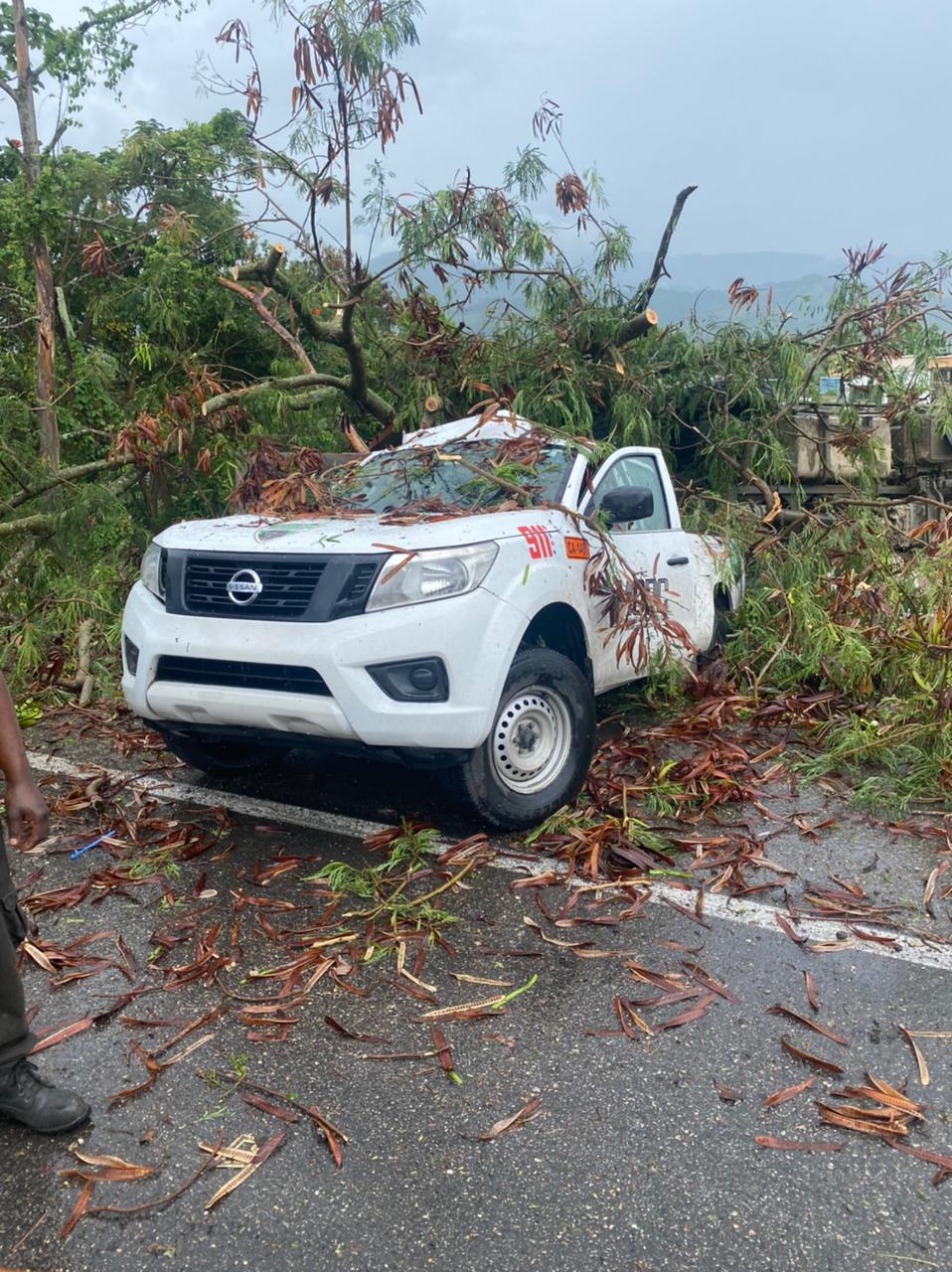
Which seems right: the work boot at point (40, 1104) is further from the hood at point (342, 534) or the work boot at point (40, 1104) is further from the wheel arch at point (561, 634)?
the wheel arch at point (561, 634)

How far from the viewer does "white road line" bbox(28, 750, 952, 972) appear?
358 cm

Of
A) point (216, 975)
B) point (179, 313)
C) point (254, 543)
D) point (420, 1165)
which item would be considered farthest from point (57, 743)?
point (179, 313)

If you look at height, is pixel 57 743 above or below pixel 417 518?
below

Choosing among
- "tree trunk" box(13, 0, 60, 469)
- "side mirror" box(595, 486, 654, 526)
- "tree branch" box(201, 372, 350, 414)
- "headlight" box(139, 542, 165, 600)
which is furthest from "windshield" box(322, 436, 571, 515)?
"tree trunk" box(13, 0, 60, 469)

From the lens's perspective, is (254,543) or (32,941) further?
(254,543)

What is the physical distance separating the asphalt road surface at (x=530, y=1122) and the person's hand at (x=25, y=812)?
0.80 metres

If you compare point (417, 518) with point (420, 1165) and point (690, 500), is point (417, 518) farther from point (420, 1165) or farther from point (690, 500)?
point (690, 500)

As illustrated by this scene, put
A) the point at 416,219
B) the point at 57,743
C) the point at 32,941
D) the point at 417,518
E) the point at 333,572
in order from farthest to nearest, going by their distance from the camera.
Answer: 1. the point at 416,219
2. the point at 57,743
3. the point at 417,518
4. the point at 333,572
5. the point at 32,941

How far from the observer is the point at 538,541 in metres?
4.61

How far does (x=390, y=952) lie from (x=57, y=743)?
3.63 m

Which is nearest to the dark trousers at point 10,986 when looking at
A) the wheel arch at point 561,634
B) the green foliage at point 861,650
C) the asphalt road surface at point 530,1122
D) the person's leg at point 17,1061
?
the person's leg at point 17,1061

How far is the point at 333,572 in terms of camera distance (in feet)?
13.7

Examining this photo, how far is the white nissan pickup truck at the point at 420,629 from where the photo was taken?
13.3 ft

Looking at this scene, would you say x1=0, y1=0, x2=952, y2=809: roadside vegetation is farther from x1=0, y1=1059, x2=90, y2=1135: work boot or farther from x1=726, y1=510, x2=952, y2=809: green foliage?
x1=0, y1=1059, x2=90, y2=1135: work boot
